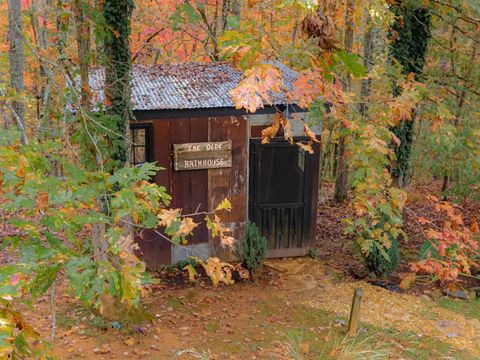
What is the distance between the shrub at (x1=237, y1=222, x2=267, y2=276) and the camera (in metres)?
8.45

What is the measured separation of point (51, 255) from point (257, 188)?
21.0ft

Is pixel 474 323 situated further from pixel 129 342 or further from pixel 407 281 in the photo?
pixel 129 342

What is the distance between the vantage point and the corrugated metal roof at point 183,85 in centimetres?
783

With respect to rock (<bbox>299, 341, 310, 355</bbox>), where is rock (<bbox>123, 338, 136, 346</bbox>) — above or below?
above

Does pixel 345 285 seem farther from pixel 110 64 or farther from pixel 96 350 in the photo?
pixel 110 64

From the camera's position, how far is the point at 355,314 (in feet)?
20.9

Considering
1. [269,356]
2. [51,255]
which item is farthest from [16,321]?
[269,356]

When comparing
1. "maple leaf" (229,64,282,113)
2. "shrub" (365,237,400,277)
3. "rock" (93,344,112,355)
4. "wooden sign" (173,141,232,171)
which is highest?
"maple leaf" (229,64,282,113)

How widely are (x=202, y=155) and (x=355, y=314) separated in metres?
3.84

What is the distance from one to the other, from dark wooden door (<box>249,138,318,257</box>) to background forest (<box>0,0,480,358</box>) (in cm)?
68

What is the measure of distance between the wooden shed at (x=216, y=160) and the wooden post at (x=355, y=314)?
3.00 metres

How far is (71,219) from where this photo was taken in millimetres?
3062

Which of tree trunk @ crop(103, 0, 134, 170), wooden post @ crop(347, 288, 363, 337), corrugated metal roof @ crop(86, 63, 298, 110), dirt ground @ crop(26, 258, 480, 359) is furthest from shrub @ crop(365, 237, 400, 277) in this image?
tree trunk @ crop(103, 0, 134, 170)

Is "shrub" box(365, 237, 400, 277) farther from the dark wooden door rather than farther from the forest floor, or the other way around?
the dark wooden door
